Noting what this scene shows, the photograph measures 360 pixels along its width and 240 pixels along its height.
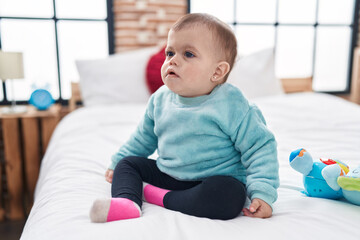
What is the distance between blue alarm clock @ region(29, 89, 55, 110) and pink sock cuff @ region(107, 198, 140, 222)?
160cm

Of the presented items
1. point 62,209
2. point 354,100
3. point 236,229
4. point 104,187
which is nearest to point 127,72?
point 104,187

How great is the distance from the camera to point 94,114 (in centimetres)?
200

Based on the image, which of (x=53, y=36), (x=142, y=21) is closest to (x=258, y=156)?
(x=142, y=21)

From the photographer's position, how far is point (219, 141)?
979 millimetres

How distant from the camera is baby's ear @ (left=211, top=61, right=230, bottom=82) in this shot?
989mm

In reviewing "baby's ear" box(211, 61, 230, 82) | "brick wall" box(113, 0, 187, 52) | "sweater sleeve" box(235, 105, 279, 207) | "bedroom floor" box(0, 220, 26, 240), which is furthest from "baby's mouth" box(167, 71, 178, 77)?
"brick wall" box(113, 0, 187, 52)

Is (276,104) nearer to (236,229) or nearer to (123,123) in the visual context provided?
(123,123)

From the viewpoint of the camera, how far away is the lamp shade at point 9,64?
201cm

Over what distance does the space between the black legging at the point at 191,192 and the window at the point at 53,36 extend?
191 centimetres

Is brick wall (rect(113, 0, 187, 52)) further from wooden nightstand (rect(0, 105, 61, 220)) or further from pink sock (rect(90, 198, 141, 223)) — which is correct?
pink sock (rect(90, 198, 141, 223))

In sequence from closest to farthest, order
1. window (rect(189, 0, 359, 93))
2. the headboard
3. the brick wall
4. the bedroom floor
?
1. the bedroom floor
2. the headboard
3. the brick wall
4. window (rect(189, 0, 359, 93))

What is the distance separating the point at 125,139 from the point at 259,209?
91 centimetres

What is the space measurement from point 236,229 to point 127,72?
1731mm

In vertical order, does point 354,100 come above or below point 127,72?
below
